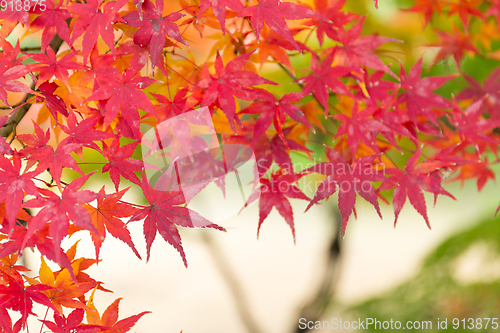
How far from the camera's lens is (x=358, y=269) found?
2.07 metres

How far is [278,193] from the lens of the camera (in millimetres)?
776

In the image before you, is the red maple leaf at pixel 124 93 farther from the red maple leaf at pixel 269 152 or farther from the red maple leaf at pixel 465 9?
the red maple leaf at pixel 465 9

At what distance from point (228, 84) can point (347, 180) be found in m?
0.27

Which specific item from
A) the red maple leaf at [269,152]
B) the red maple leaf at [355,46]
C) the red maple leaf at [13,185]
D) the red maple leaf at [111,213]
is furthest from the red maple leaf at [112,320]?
the red maple leaf at [355,46]

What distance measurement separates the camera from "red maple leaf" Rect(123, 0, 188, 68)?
0.50 m

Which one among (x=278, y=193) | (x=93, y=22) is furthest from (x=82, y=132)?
(x=278, y=193)

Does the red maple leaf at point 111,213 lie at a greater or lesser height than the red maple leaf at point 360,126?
lesser

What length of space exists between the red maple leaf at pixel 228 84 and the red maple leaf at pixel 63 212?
0.23 meters

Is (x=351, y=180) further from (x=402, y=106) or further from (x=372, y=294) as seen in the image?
(x=372, y=294)

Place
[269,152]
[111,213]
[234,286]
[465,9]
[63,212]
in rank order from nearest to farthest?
[63,212], [111,213], [269,152], [465,9], [234,286]

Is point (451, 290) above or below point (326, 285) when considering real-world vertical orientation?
below

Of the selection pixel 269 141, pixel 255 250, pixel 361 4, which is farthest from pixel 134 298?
Result: pixel 361 4

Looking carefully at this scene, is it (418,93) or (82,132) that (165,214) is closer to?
(82,132)

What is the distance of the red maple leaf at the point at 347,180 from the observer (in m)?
0.60
